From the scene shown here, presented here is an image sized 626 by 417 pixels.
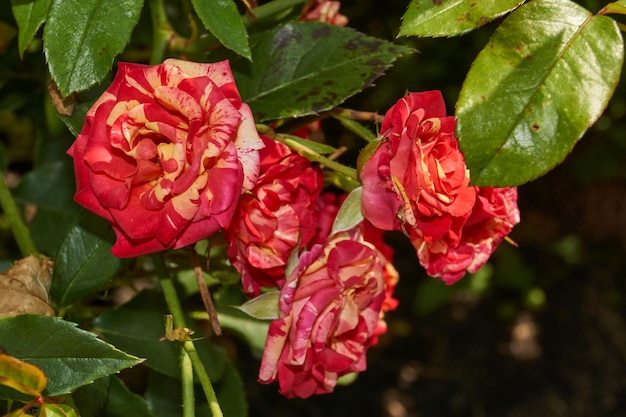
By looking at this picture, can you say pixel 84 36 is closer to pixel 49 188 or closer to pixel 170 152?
pixel 170 152

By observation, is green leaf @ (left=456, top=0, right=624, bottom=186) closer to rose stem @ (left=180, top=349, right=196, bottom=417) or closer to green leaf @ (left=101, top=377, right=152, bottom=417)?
rose stem @ (left=180, top=349, right=196, bottom=417)

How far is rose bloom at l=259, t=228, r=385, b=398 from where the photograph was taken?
2.11 feet

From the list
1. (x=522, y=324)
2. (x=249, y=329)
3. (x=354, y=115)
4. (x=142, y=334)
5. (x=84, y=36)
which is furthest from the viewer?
(x=522, y=324)

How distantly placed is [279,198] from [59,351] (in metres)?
0.21

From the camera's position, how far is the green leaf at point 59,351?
0.58 m

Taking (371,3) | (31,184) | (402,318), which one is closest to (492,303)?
(402,318)

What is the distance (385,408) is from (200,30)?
1295mm

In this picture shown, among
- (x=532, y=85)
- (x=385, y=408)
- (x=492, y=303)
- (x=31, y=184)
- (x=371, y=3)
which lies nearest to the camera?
(x=532, y=85)

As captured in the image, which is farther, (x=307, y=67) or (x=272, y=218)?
(x=307, y=67)

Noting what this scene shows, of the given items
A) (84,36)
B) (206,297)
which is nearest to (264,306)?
(206,297)

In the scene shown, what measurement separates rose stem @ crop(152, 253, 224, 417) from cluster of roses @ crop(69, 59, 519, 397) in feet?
0.20

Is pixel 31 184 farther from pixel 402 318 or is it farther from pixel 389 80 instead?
pixel 402 318

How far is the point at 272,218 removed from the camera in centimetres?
65

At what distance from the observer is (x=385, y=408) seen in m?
1.90
